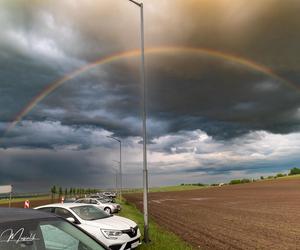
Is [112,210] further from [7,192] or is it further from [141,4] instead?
[141,4]

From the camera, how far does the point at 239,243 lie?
15359mm

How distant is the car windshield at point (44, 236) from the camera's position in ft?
12.1

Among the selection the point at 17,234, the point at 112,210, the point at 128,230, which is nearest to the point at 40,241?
the point at 17,234

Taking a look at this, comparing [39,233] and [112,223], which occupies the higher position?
[112,223]

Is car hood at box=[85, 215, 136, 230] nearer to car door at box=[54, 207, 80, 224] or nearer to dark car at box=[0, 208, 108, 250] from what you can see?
car door at box=[54, 207, 80, 224]

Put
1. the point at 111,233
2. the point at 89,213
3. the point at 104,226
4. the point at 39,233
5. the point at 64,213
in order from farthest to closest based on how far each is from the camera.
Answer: the point at 89,213
the point at 64,213
the point at 104,226
the point at 111,233
the point at 39,233

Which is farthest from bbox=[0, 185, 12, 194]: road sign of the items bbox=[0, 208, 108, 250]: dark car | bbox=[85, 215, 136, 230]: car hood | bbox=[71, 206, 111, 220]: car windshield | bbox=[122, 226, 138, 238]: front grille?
bbox=[0, 208, 108, 250]: dark car

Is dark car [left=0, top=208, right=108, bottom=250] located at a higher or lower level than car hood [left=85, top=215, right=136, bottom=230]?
lower

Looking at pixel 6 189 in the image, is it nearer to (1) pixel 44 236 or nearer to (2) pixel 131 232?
(2) pixel 131 232

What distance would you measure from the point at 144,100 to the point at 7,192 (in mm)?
20012

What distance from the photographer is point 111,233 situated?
35.7ft

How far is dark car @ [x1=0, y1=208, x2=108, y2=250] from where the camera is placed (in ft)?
12.2

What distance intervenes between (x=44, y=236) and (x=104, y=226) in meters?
7.12

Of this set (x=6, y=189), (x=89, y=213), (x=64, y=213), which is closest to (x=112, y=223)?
(x=89, y=213)
